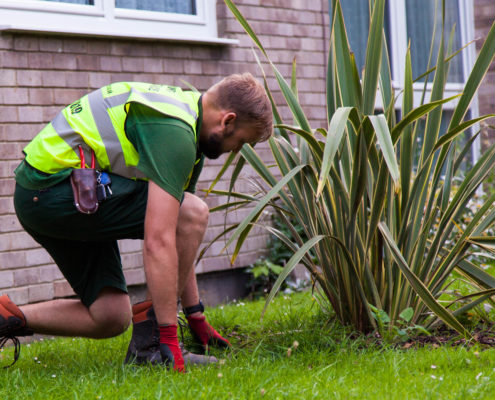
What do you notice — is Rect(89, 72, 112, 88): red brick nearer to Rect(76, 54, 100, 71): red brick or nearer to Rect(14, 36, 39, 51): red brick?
Rect(76, 54, 100, 71): red brick

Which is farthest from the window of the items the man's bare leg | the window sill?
the man's bare leg

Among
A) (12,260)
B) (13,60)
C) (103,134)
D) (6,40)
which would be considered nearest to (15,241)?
(12,260)

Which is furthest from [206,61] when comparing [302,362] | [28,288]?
[302,362]

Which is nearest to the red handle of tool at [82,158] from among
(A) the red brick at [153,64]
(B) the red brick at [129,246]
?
(B) the red brick at [129,246]

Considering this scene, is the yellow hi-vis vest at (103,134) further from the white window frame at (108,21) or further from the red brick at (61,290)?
the red brick at (61,290)

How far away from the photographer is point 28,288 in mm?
4461

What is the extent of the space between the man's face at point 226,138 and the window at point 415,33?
4093 mm

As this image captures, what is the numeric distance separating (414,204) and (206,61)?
8.21ft

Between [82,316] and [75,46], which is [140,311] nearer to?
[82,316]

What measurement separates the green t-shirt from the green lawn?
2.24 ft

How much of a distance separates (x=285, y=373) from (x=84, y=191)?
1.02 metres

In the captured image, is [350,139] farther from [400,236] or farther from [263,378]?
[263,378]

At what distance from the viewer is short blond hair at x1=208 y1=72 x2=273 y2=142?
2918 mm

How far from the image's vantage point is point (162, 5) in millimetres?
5230
